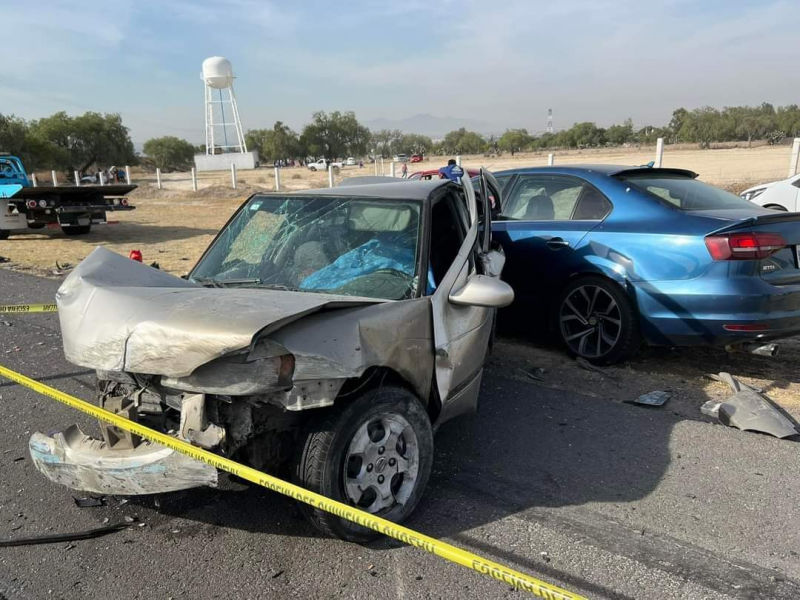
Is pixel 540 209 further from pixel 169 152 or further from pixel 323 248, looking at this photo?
pixel 169 152

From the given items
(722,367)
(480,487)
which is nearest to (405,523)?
(480,487)

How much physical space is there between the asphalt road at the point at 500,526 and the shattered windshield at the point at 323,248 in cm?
115

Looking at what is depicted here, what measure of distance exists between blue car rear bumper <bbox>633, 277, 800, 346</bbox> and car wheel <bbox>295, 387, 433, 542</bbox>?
2.70 meters

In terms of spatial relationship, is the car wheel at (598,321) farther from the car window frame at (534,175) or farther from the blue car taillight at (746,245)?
the blue car taillight at (746,245)

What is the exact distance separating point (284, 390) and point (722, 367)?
4454 millimetres

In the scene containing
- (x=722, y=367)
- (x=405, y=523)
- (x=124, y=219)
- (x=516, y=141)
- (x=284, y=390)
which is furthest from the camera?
(x=516, y=141)

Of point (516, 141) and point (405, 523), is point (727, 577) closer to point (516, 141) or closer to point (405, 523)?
point (405, 523)

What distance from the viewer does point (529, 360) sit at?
556 centimetres

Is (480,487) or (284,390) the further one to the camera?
(480,487)

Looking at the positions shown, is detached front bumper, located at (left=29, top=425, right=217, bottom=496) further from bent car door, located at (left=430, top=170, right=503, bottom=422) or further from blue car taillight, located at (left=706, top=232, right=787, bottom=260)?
blue car taillight, located at (left=706, top=232, right=787, bottom=260)

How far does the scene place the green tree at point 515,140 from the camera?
3506 inches

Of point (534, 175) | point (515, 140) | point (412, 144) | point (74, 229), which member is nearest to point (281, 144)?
point (412, 144)

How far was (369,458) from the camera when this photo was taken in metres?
2.78

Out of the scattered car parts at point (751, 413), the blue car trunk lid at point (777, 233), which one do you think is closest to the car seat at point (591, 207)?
the blue car trunk lid at point (777, 233)
